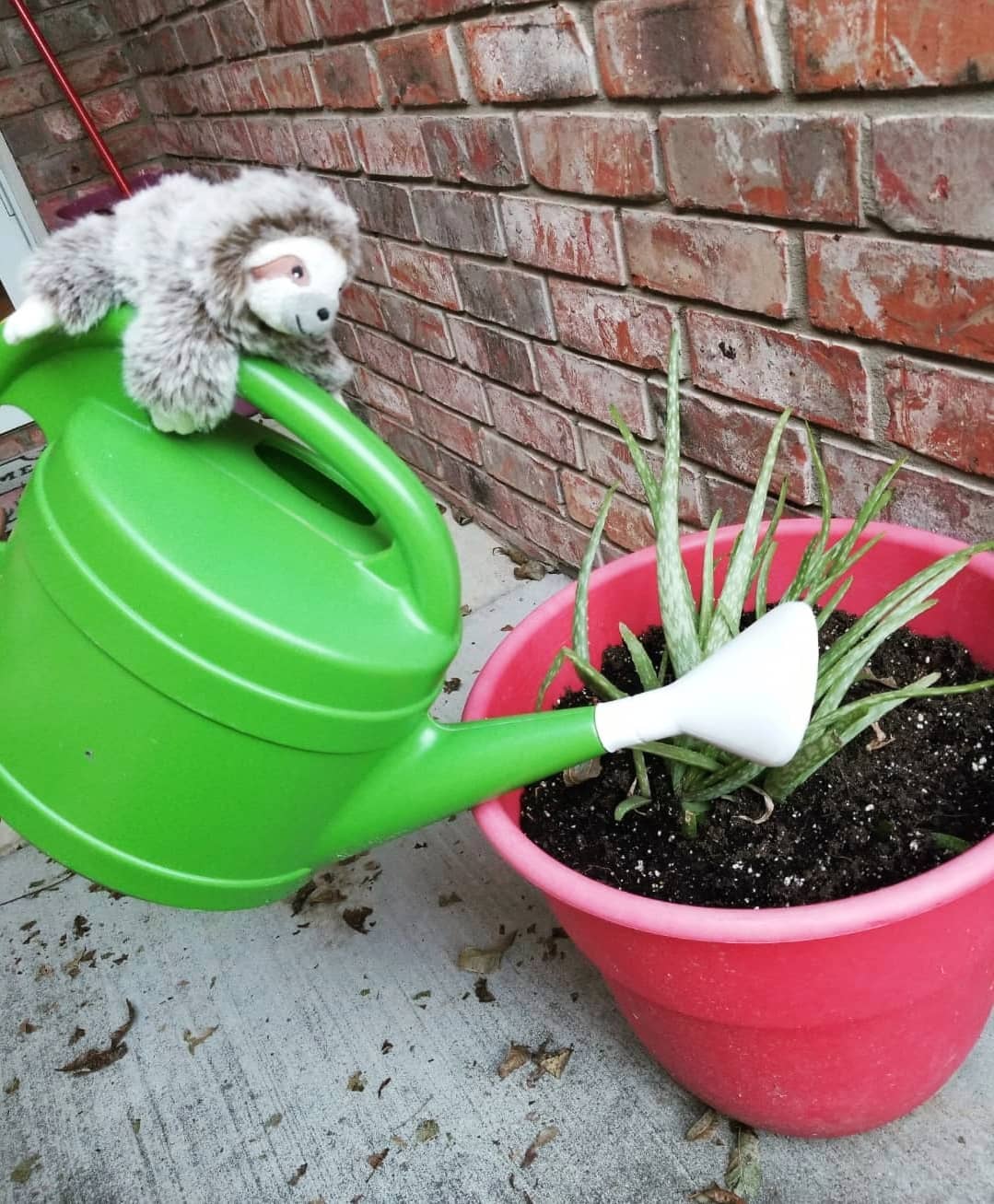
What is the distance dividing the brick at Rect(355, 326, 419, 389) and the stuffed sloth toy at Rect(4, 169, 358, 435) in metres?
1.06

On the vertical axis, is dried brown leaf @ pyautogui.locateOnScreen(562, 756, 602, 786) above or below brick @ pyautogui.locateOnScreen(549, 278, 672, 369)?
below

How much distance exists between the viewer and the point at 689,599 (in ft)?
2.46

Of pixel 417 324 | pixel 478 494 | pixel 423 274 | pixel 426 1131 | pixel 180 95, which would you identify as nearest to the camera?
pixel 426 1131

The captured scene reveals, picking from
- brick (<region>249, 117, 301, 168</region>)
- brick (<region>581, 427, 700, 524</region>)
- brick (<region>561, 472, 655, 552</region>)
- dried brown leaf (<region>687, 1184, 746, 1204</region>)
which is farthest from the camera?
brick (<region>249, 117, 301, 168</region>)

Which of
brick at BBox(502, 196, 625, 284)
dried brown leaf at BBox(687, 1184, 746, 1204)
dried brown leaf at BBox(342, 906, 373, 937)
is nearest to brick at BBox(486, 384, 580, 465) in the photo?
brick at BBox(502, 196, 625, 284)

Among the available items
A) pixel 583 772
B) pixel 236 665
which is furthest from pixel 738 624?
pixel 236 665

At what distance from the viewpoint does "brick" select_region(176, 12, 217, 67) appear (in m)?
1.71

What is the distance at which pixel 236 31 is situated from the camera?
160 cm

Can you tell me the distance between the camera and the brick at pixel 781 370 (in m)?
0.85

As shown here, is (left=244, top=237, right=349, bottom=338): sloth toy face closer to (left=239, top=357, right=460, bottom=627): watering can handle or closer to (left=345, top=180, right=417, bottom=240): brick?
(left=239, top=357, right=460, bottom=627): watering can handle

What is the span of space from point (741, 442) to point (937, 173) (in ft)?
1.16

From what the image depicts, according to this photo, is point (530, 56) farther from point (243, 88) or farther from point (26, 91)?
point (26, 91)

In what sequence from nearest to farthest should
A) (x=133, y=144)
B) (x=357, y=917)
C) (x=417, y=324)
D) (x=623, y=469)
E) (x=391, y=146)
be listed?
1. (x=357, y=917)
2. (x=623, y=469)
3. (x=391, y=146)
4. (x=417, y=324)
5. (x=133, y=144)

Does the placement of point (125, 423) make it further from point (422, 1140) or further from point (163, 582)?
point (422, 1140)
